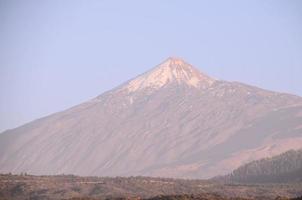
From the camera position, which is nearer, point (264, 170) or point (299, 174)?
point (299, 174)

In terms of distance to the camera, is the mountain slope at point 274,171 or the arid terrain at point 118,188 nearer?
the arid terrain at point 118,188

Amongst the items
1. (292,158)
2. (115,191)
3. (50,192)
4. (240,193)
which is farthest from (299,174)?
(50,192)

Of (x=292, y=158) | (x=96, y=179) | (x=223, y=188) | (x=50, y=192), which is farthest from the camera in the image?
(x=292, y=158)

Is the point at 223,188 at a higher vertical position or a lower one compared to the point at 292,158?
lower

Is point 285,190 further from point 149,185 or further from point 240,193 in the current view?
point 149,185

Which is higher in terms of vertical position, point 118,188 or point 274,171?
point 274,171

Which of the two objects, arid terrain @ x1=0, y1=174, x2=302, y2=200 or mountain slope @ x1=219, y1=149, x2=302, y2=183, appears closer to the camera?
arid terrain @ x1=0, y1=174, x2=302, y2=200

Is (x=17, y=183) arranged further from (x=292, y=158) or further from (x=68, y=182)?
(x=292, y=158)

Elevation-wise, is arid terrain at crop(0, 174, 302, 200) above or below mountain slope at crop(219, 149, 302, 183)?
below

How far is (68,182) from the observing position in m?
129

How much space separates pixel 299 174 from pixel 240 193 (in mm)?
27998

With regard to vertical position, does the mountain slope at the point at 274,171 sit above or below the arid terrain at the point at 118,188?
above

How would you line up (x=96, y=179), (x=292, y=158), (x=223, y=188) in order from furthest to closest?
(x=292, y=158) → (x=96, y=179) → (x=223, y=188)

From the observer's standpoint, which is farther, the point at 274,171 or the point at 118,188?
the point at 274,171
